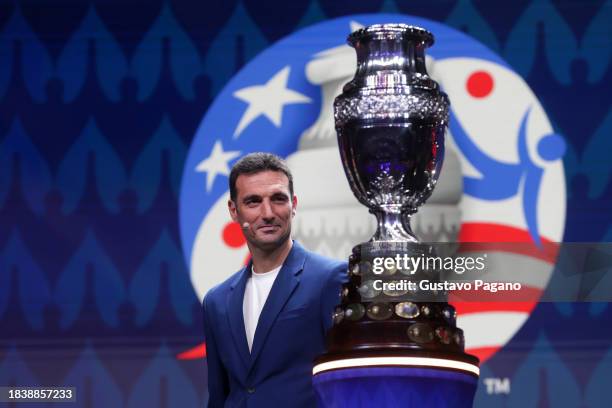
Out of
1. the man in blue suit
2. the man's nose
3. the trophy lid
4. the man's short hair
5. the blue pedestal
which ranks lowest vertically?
the blue pedestal

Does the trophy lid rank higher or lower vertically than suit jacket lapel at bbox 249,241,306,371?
higher

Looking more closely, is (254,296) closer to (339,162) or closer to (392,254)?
(392,254)

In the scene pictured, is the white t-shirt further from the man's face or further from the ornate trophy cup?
the ornate trophy cup

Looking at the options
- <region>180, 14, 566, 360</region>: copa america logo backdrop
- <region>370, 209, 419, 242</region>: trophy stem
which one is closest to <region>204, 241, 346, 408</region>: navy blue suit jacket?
<region>370, 209, 419, 242</region>: trophy stem

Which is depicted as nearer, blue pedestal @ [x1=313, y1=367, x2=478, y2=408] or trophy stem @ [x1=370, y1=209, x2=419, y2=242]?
blue pedestal @ [x1=313, y1=367, x2=478, y2=408]

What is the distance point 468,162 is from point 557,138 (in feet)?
0.93

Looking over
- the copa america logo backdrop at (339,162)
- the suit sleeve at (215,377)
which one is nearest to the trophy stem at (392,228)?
the suit sleeve at (215,377)

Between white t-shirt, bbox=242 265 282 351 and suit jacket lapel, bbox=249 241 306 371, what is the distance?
34mm

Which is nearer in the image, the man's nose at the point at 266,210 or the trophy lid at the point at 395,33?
the trophy lid at the point at 395,33

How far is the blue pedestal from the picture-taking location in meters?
1.89

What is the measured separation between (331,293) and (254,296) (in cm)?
16

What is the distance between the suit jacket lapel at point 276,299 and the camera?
7.41 ft

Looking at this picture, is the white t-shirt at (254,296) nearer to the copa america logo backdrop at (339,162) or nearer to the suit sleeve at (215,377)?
the suit sleeve at (215,377)

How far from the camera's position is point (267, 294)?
93.0 inches
